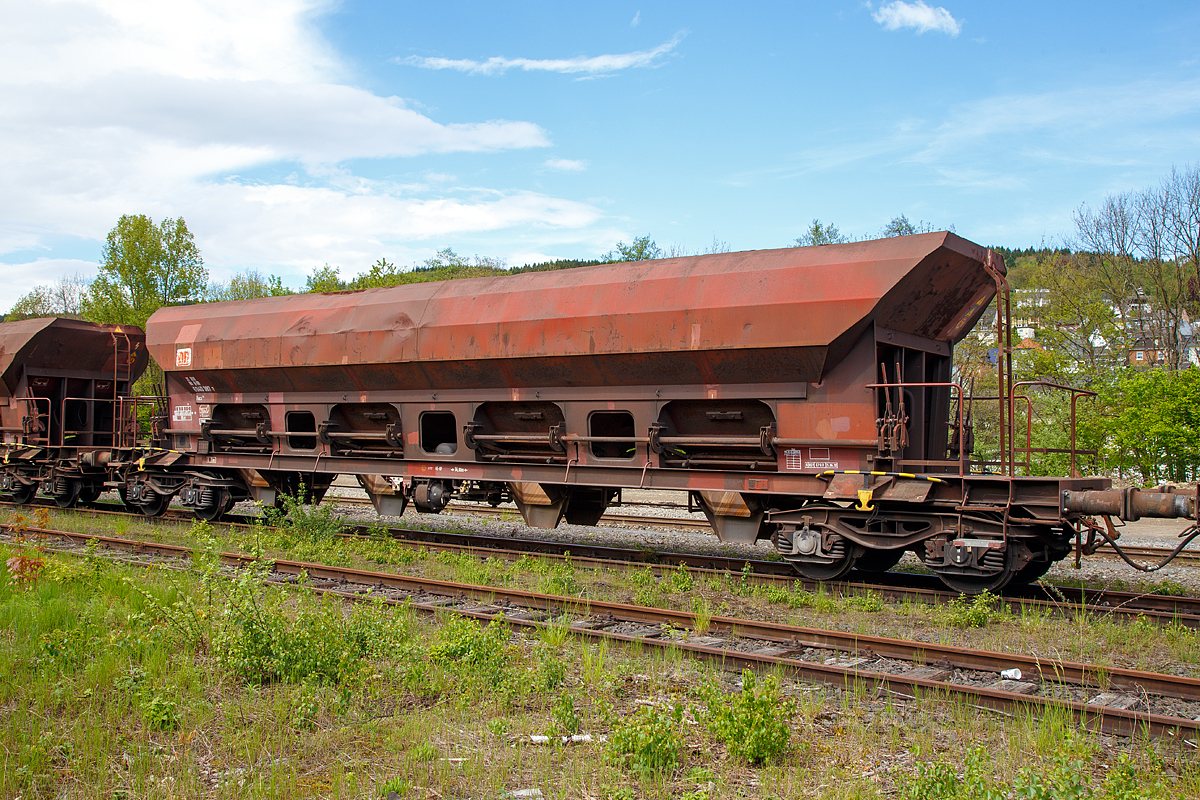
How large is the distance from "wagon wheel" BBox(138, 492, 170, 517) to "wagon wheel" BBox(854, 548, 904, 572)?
43.4 ft

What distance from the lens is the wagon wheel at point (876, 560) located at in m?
9.73

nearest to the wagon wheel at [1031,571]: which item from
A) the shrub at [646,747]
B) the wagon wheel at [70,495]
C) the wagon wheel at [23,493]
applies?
the shrub at [646,747]

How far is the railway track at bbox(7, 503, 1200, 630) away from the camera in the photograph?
831cm

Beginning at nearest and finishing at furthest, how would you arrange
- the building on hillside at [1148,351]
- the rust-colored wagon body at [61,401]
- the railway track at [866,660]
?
the railway track at [866,660] < the rust-colored wagon body at [61,401] < the building on hillside at [1148,351]

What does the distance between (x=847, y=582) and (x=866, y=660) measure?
2789 millimetres

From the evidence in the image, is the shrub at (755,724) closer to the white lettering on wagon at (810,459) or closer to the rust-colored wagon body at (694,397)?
the rust-colored wagon body at (694,397)

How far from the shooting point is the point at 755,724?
4.75 metres

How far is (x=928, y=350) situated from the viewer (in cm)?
1019

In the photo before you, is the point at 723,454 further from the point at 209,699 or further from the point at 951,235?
the point at 209,699

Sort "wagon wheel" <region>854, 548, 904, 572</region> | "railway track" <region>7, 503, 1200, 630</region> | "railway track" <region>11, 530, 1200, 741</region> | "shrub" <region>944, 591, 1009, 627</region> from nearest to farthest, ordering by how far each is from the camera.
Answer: "railway track" <region>11, 530, 1200, 741</region> < "shrub" <region>944, 591, 1009, 627</region> < "railway track" <region>7, 503, 1200, 630</region> < "wagon wheel" <region>854, 548, 904, 572</region>

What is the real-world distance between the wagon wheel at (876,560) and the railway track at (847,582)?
0.32 feet

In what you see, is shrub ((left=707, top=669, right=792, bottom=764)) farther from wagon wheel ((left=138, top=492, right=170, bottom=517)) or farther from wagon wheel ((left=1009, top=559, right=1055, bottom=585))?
wagon wheel ((left=138, top=492, right=170, bottom=517))

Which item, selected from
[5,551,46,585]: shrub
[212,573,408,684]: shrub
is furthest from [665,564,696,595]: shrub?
[5,551,46,585]: shrub

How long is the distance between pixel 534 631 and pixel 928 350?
621 centimetres
